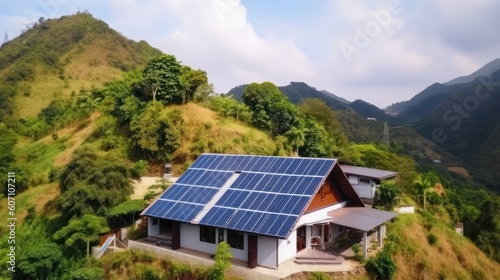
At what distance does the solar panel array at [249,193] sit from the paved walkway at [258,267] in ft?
6.07

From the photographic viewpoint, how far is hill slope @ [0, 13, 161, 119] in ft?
260

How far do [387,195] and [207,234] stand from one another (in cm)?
1499

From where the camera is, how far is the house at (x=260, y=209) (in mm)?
18453

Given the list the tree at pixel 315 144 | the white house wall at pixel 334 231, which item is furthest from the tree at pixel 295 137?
the white house wall at pixel 334 231

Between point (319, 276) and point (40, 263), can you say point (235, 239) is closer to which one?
point (319, 276)

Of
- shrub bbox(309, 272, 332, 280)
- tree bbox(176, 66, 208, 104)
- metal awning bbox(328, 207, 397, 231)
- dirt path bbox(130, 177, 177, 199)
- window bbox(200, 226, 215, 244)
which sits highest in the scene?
tree bbox(176, 66, 208, 104)

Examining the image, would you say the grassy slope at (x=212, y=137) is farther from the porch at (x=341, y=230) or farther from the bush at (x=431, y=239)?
the bush at (x=431, y=239)

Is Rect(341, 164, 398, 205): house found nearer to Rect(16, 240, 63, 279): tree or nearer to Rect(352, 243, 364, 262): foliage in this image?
Rect(352, 243, 364, 262): foliage

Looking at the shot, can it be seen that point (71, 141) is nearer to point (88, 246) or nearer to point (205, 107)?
point (205, 107)

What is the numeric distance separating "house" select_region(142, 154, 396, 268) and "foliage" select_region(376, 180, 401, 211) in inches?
197

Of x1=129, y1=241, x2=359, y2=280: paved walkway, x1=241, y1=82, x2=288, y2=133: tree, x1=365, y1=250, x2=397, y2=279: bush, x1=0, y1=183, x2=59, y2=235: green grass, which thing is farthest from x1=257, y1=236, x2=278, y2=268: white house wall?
x1=241, y1=82, x2=288, y2=133: tree

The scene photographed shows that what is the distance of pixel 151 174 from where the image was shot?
34875 mm

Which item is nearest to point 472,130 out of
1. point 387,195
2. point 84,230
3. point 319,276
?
point 387,195

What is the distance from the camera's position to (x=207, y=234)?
20.7 meters
